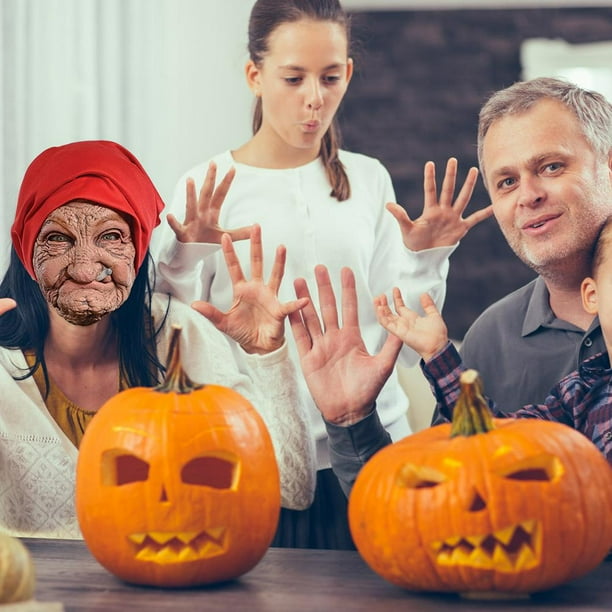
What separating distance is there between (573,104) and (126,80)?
1258 mm

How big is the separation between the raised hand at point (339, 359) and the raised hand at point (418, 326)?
0.09 ft

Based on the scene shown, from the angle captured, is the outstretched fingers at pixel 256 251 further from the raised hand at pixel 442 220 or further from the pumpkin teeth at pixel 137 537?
the pumpkin teeth at pixel 137 537

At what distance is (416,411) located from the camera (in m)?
2.03

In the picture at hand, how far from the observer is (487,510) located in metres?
0.85

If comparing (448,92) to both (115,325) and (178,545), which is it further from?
(178,545)

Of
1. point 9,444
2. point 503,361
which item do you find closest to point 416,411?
point 503,361

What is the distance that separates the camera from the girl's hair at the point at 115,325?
1.38 m

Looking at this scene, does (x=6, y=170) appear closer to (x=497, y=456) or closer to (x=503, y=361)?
(x=503, y=361)

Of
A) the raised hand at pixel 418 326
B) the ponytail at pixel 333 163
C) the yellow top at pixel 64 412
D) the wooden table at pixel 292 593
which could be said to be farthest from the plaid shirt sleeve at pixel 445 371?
the ponytail at pixel 333 163

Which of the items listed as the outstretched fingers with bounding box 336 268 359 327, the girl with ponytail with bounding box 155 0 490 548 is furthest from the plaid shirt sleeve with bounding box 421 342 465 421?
the girl with ponytail with bounding box 155 0 490 548

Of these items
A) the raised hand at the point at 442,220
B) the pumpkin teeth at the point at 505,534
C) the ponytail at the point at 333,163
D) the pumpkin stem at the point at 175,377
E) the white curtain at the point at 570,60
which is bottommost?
the pumpkin teeth at the point at 505,534

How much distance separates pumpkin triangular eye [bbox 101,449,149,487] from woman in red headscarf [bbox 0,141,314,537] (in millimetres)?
320

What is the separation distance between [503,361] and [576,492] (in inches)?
22.7

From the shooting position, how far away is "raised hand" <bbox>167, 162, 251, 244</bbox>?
1.52 meters
